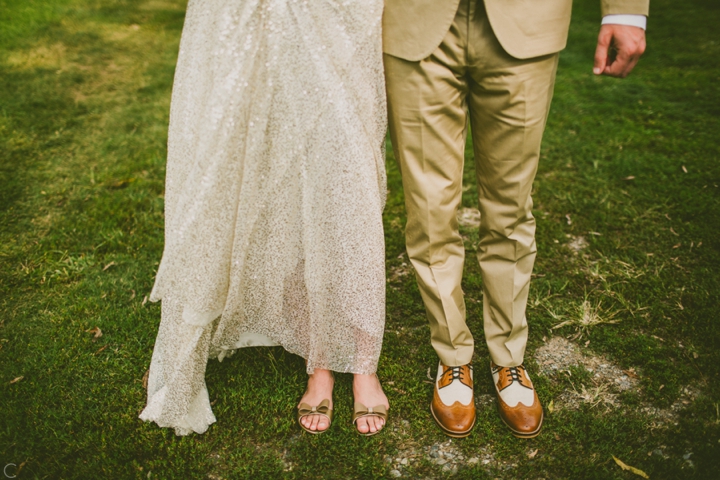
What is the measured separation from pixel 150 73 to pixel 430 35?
16.9ft

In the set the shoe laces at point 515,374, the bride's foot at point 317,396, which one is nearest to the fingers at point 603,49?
the shoe laces at point 515,374

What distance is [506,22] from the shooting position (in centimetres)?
170

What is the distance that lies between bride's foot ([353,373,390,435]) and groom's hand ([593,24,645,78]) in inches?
62.9

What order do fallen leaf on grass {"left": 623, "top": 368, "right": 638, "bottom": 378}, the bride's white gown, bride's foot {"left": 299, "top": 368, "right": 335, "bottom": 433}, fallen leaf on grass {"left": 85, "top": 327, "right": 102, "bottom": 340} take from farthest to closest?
1. fallen leaf on grass {"left": 85, "top": 327, "right": 102, "bottom": 340}
2. fallen leaf on grass {"left": 623, "top": 368, "right": 638, "bottom": 378}
3. bride's foot {"left": 299, "top": 368, "right": 335, "bottom": 433}
4. the bride's white gown

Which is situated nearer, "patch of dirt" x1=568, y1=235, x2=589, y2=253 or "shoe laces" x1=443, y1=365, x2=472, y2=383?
"shoe laces" x1=443, y1=365, x2=472, y2=383

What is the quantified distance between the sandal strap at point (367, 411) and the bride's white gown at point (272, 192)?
7.6 inches

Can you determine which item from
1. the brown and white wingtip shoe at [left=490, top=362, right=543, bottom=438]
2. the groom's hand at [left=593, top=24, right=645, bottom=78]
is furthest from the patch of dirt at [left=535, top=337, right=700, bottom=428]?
the groom's hand at [left=593, top=24, right=645, bottom=78]

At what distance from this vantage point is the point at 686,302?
9.21 ft

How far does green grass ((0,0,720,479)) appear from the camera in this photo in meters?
2.13

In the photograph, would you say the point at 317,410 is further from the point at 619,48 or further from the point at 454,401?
the point at 619,48

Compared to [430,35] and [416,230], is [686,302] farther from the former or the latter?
[430,35]

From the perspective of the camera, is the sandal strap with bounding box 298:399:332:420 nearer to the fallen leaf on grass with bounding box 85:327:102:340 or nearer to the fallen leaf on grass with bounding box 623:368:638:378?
the fallen leaf on grass with bounding box 85:327:102:340

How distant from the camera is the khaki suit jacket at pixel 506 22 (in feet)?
5.54

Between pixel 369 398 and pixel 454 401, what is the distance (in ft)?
1.25
